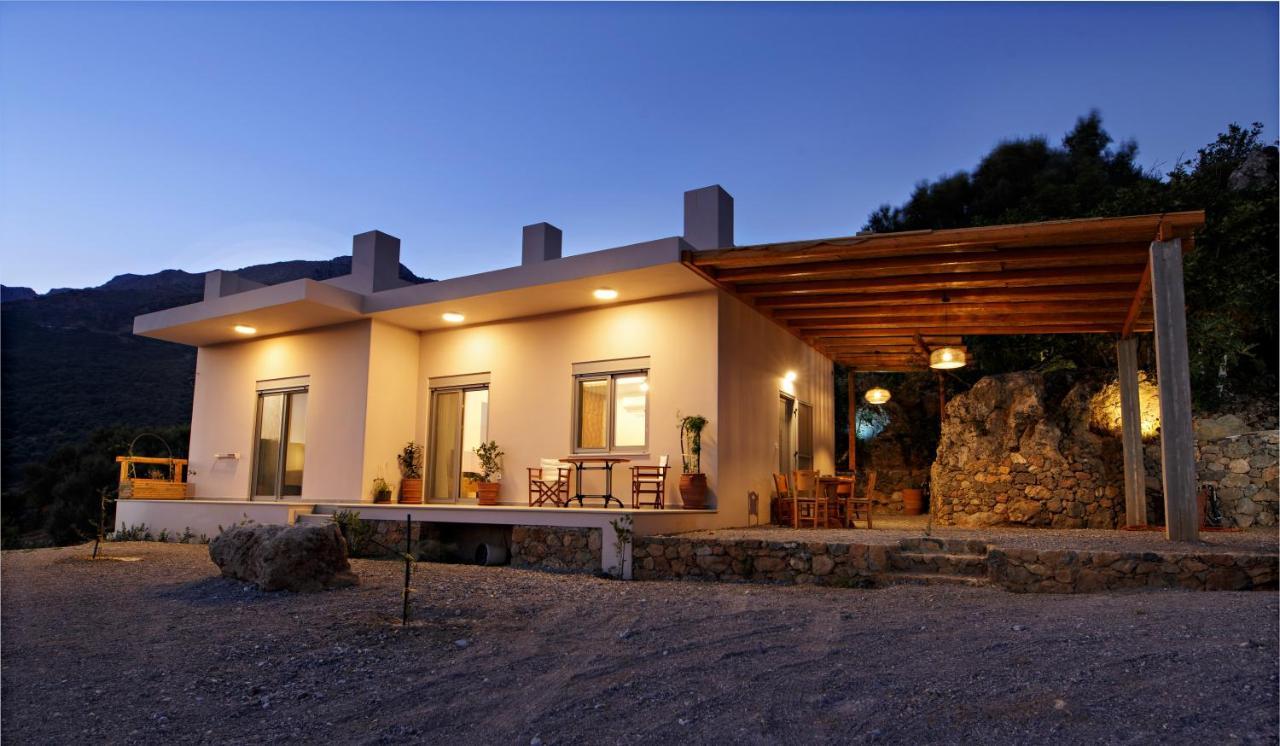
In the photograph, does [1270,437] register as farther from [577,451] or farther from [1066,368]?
[577,451]

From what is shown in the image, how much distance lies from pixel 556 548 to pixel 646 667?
4073 mm

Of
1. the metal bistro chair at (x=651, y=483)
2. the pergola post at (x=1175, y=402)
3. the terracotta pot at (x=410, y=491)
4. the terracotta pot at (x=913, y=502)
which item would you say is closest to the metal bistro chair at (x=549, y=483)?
the metal bistro chair at (x=651, y=483)

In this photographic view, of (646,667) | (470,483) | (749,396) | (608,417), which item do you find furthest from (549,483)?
(646,667)

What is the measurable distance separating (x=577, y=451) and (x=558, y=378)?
1.04 meters

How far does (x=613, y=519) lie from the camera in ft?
25.0

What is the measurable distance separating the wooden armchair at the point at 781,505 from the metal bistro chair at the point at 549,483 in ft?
9.56

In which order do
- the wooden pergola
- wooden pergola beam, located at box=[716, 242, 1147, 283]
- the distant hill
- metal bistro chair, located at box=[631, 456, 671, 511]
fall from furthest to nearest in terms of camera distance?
the distant hill
metal bistro chair, located at box=[631, 456, 671, 511]
wooden pergola beam, located at box=[716, 242, 1147, 283]
the wooden pergola

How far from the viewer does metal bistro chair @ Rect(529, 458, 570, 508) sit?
32.6 ft

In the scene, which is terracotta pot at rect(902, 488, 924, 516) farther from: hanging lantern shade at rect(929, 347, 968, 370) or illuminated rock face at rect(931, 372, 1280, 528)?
hanging lantern shade at rect(929, 347, 968, 370)

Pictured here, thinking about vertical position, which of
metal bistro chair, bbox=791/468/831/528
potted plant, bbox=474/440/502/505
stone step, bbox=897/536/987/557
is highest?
potted plant, bbox=474/440/502/505

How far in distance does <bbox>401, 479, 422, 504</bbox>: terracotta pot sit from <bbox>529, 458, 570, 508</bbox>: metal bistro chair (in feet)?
7.09

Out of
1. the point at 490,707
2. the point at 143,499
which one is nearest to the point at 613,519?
the point at 490,707

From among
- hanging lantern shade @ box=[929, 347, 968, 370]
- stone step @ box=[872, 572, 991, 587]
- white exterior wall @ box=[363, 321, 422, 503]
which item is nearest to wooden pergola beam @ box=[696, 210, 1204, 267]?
hanging lantern shade @ box=[929, 347, 968, 370]

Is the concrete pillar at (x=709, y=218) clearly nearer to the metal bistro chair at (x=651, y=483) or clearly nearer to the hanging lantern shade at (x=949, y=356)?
the metal bistro chair at (x=651, y=483)
